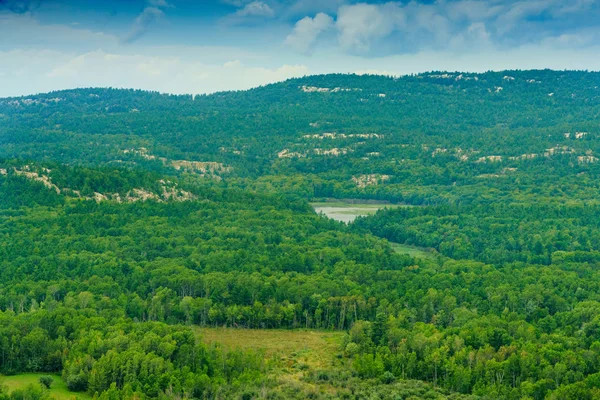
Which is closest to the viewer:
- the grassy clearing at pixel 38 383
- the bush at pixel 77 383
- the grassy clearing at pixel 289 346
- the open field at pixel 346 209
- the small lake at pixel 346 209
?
the grassy clearing at pixel 38 383

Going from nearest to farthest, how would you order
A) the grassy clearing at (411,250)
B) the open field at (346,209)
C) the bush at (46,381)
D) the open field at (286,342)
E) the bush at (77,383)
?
the bush at (77,383)
the bush at (46,381)
the open field at (286,342)
the grassy clearing at (411,250)
the open field at (346,209)

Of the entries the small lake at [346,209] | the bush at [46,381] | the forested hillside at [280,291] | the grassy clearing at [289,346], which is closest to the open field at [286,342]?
the grassy clearing at [289,346]

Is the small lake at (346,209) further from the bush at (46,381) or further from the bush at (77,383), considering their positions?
the bush at (46,381)

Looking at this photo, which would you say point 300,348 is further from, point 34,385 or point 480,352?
point 34,385

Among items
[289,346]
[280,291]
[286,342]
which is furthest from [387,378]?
[280,291]

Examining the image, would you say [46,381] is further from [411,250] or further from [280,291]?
[411,250]

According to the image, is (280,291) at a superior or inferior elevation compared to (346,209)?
superior

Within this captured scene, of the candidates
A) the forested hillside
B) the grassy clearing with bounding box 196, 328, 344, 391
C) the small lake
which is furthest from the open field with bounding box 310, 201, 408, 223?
the grassy clearing with bounding box 196, 328, 344, 391
